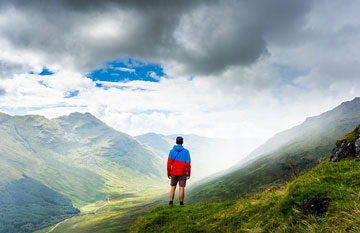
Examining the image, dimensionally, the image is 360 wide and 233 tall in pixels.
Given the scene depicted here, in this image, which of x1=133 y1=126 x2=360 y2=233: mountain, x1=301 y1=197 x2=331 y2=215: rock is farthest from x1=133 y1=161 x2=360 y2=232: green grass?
x1=301 y1=197 x2=331 y2=215: rock

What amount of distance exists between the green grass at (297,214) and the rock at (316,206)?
165mm

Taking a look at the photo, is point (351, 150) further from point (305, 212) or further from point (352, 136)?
point (305, 212)

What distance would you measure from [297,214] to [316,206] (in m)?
0.66

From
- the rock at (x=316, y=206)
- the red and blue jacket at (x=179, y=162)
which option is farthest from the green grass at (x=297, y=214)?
the red and blue jacket at (x=179, y=162)

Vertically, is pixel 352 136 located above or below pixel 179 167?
above

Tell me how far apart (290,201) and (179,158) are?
9.36 m

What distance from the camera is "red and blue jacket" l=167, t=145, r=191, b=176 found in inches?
641

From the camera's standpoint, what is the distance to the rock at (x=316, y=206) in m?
6.92

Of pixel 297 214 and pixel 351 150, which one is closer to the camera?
pixel 297 214

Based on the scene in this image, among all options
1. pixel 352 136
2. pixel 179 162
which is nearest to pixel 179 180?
pixel 179 162

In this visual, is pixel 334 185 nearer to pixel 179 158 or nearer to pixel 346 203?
pixel 346 203

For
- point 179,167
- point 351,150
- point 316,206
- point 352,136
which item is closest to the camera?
point 316,206

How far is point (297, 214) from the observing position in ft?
23.8

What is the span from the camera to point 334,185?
7945mm
